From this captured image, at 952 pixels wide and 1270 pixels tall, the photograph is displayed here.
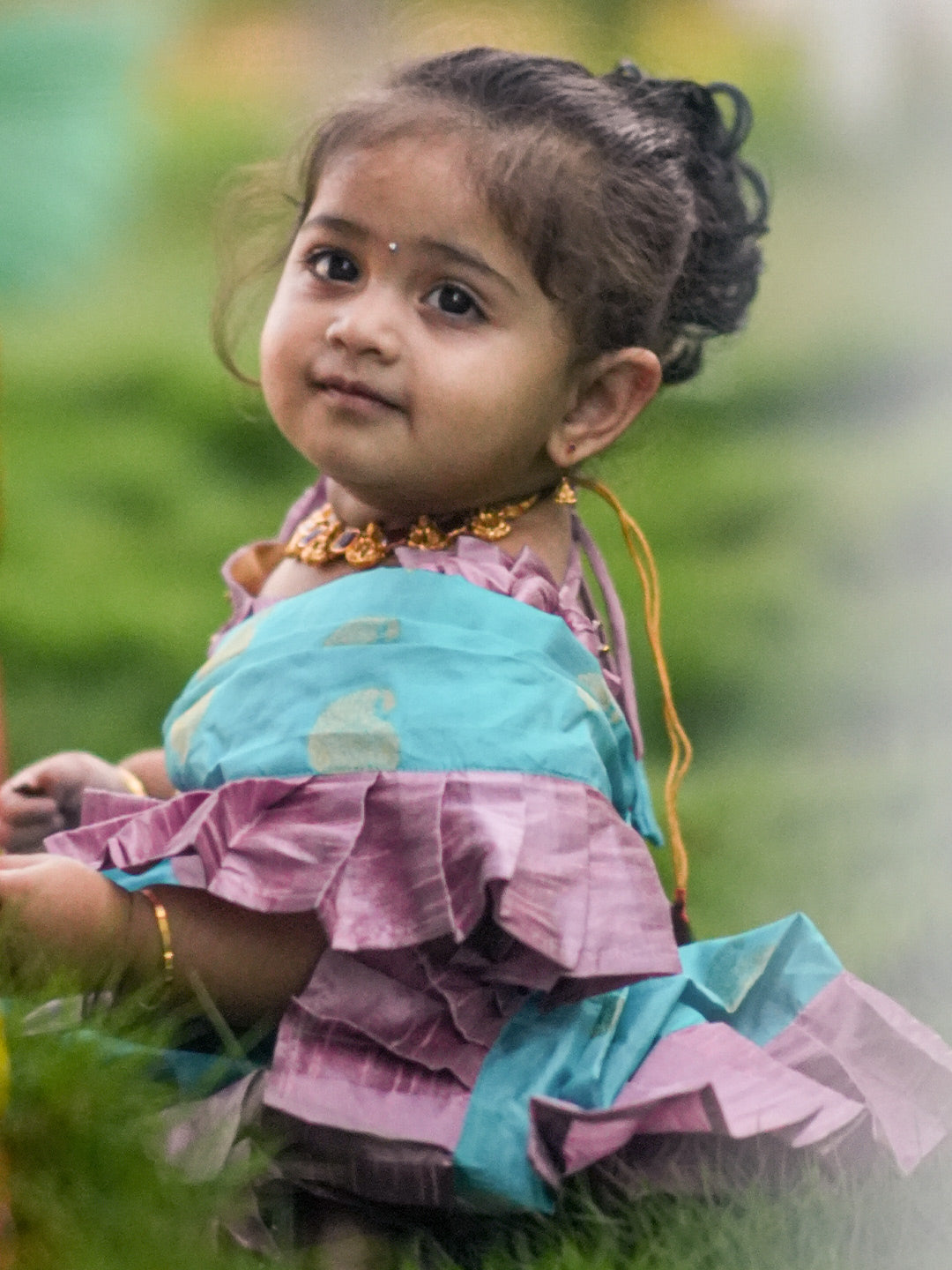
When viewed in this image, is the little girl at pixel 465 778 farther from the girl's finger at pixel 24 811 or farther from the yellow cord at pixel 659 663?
the girl's finger at pixel 24 811

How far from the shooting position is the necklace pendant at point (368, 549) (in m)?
1.99

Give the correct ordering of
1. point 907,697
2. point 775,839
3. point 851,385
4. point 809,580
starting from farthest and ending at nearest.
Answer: point 851,385
point 809,580
point 907,697
point 775,839

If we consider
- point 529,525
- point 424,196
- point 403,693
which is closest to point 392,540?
point 529,525

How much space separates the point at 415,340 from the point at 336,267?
15cm

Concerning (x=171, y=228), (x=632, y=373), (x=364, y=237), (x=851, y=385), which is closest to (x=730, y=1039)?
(x=632, y=373)

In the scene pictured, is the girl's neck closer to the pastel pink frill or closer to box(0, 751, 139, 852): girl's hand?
the pastel pink frill

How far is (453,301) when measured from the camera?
190 centimetres

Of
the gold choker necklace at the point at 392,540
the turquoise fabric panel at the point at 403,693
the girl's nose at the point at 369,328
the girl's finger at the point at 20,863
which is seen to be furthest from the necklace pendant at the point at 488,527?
the girl's finger at the point at 20,863

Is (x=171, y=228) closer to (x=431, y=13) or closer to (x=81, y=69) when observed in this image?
(x=81, y=69)

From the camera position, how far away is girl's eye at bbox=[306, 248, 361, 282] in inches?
76.9

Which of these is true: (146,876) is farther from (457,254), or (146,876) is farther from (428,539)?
(457,254)

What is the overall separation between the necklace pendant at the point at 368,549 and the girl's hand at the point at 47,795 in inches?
19.0

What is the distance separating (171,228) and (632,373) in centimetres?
491

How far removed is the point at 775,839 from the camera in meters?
3.00
